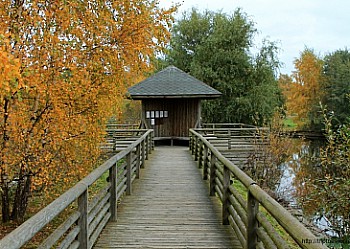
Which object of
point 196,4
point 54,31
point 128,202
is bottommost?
point 128,202

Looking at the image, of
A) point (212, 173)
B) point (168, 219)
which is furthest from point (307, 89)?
point (168, 219)

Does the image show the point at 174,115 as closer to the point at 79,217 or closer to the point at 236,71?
the point at 236,71

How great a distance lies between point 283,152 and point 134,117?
17.0 m

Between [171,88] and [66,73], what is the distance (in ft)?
36.1

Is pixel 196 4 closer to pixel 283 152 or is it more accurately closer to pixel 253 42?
pixel 253 42

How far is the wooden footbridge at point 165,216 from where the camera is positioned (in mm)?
2500

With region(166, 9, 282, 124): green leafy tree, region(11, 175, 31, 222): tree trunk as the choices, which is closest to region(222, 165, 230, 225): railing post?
region(11, 175, 31, 222): tree trunk

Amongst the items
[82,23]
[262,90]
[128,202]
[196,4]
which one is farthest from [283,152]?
[196,4]

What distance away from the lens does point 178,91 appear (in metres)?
16.0

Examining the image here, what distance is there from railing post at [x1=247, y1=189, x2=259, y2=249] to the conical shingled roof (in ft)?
40.7

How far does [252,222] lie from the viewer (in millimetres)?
3340

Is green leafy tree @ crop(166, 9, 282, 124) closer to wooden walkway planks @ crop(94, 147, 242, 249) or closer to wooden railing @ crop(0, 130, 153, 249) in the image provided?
wooden walkway planks @ crop(94, 147, 242, 249)

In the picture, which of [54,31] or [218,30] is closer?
[54,31]

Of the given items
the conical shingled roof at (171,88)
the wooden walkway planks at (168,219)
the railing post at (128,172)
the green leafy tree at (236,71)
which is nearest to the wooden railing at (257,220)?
the wooden walkway planks at (168,219)
